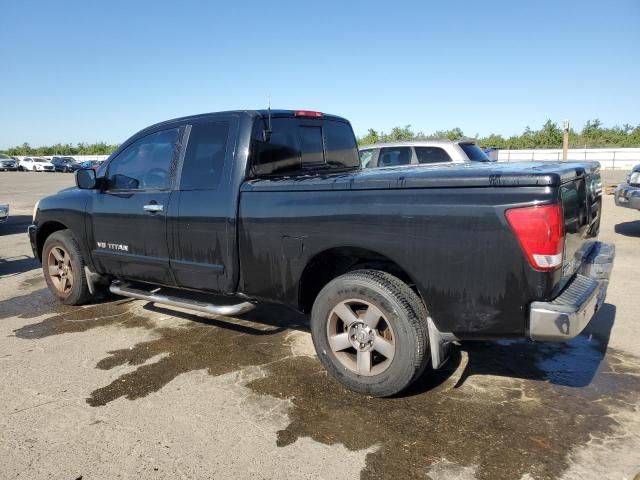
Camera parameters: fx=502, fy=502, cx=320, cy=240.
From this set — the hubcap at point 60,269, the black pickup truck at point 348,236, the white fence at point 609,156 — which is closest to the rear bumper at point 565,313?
the black pickup truck at point 348,236

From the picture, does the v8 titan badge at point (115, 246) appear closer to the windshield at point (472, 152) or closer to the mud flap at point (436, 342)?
Result: the mud flap at point (436, 342)

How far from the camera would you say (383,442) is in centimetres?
282

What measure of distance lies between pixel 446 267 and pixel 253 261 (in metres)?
1.50

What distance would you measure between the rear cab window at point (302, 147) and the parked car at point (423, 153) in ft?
8.84

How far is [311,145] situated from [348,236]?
63.8 inches

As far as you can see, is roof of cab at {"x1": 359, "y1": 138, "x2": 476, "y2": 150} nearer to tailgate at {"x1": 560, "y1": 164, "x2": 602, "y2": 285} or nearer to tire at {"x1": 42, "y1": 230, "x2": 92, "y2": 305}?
tailgate at {"x1": 560, "y1": 164, "x2": 602, "y2": 285}

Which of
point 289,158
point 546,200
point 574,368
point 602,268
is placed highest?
point 289,158

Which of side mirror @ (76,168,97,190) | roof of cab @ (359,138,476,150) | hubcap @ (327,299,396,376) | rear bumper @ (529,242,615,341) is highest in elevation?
roof of cab @ (359,138,476,150)

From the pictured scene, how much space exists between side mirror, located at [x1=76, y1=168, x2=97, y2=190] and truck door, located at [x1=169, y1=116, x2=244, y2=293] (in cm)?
121

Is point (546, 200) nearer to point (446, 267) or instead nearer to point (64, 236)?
point (446, 267)

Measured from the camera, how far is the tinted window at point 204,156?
402cm

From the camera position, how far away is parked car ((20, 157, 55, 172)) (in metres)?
46.3

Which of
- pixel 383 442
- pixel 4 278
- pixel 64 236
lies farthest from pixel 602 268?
pixel 4 278

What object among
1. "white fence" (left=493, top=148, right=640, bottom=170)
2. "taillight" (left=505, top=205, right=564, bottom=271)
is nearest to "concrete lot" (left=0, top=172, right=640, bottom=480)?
"taillight" (left=505, top=205, right=564, bottom=271)
